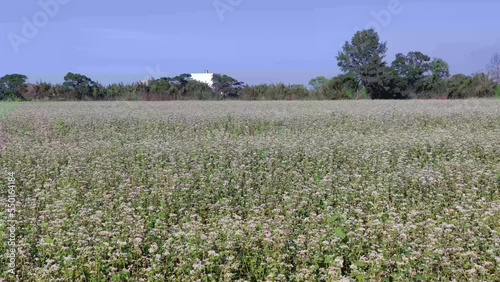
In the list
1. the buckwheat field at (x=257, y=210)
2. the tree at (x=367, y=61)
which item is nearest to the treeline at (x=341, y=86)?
the tree at (x=367, y=61)

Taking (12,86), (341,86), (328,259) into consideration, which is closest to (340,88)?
(341,86)

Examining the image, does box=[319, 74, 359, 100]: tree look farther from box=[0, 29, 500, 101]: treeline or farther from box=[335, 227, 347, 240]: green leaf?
box=[335, 227, 347, 240]: green leaf

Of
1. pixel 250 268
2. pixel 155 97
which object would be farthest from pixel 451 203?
pixel 155 97

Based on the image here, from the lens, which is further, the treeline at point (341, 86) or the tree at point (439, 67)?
the tree at point (439, 67)

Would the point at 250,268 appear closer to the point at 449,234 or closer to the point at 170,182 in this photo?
the point at 449,234

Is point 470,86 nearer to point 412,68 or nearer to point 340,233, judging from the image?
point 412,68

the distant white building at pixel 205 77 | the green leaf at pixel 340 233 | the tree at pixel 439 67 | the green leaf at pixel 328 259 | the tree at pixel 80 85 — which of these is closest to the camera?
the green leaf at pixel 328 259

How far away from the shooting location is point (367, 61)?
62.6 m

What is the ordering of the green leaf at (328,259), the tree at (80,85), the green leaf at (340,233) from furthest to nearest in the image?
1. the tree at (80,85)
2. the green leaf at (340,233)
3. the green leaf at (328,259)

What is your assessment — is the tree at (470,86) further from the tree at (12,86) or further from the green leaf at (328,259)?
the green leaf at (328,259)

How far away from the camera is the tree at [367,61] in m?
58.9

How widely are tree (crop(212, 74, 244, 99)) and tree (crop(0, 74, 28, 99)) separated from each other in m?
17.0

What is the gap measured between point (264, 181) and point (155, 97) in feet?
118

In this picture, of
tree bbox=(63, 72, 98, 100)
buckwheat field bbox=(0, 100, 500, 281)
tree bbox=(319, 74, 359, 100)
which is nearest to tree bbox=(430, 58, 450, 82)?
tree bbox=(319, 74, 359, 100)
